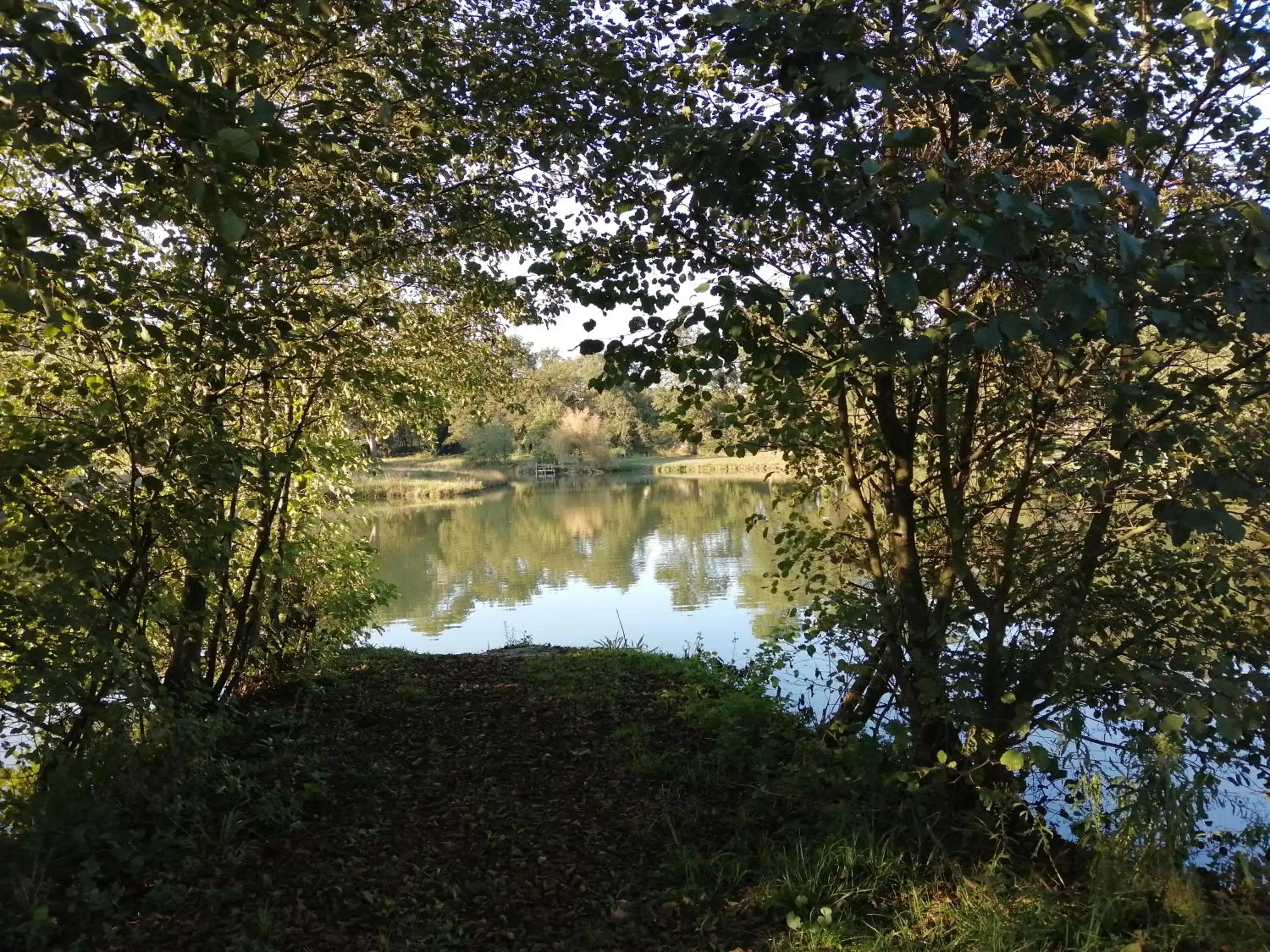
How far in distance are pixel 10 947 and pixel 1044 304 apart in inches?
132

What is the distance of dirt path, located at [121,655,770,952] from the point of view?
2779 millimetres

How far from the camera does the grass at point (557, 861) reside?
103 inches

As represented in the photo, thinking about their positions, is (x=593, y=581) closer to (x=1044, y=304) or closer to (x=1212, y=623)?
(x=1212, y=623)

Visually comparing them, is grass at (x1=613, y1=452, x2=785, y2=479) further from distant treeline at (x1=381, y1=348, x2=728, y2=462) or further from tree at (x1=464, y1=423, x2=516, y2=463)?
tree at (x1=464, y1=423, x2=516, y2=463)

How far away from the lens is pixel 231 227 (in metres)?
1.72

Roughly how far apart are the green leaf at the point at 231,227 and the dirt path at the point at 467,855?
220cm

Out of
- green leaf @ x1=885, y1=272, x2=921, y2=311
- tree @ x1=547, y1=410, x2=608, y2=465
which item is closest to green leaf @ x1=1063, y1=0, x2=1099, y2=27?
green leaf @ x1=885, y1=272, x2=921, y2=311

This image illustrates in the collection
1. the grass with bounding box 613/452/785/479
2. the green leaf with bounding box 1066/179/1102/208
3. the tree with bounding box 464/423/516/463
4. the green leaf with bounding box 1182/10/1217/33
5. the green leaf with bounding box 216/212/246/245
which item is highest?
the green leaf with bounding box 1182/10/1217/33

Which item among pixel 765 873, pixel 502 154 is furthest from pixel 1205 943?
pixel 502 154

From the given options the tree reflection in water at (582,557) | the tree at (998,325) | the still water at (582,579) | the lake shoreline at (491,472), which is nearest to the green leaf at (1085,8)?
the tree at (998,325)

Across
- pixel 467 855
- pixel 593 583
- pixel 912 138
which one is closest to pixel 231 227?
pixel 912 138

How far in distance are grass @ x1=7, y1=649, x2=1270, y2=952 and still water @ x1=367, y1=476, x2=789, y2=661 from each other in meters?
1.28

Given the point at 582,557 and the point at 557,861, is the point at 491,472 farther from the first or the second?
the point at 557,861

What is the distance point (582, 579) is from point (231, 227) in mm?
12553
